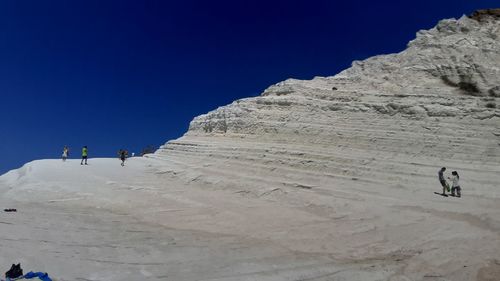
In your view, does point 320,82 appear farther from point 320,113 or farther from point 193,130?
point 193,130

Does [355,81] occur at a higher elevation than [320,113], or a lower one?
higher

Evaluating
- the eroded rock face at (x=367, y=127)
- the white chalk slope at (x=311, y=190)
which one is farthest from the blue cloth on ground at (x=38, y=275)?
the eroded rock face at (x=367, y=127)

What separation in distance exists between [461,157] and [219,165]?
9995 millimetres

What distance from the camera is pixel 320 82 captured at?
26078 millimetres

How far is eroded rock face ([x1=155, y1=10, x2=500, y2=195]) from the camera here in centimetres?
1802

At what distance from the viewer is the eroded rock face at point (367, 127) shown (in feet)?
59.1

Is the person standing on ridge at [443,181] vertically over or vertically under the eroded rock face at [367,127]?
under

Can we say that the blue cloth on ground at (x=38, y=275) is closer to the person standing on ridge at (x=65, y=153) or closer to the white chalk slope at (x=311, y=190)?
the white chalk slope at (x=311, y=190)

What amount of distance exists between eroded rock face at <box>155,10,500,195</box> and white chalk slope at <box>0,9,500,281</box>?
0.26 feet

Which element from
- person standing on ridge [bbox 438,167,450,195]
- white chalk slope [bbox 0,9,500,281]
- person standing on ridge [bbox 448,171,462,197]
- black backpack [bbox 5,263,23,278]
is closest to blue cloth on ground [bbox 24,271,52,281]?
black backpack [bbox 5,263,23,278]

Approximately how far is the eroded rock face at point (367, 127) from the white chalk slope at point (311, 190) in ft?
0.26

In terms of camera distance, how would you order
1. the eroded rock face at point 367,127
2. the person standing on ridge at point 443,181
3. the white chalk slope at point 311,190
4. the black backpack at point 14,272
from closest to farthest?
the black backpack at point 14,272 → the white chalk slope at point 311,190 → the person standing on ridge at point 443,181 → the eroded rock face at point 367,127

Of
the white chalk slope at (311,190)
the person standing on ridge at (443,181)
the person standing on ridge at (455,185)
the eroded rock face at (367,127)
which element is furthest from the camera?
the eroded rock face at (367,127)

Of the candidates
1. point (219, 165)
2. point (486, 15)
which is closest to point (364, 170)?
point (219, 165)
